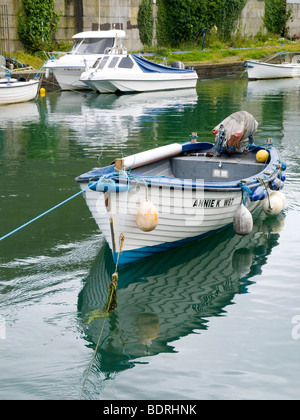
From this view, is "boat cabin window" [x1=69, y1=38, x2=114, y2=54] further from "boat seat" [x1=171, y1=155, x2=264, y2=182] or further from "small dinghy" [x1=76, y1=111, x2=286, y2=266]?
"boat seat" [x1=171, y1=155, x2=264, y2=182]

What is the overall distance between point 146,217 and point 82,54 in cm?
2152

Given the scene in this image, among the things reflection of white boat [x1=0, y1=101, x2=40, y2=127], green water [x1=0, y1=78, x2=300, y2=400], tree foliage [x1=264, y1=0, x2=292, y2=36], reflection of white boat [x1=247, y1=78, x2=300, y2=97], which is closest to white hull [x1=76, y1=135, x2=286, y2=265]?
green water [x1=0, y1=78, x2=300, y2=400]

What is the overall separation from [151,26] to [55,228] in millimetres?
27228

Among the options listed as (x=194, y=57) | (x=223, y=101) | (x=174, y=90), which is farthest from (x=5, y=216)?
(x=194, y=57)

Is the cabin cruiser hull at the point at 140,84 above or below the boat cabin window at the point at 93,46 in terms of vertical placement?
below

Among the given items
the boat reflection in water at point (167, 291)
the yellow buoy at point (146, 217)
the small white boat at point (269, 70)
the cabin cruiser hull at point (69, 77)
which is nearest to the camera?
the boat reflection in water at point (167, 291)

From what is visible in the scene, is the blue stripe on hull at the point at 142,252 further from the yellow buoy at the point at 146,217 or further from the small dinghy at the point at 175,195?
the yellow buoy at the point at 146,217

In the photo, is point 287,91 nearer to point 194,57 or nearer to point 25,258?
point 194,57

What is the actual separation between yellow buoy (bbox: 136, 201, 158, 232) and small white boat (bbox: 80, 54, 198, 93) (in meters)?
18.9

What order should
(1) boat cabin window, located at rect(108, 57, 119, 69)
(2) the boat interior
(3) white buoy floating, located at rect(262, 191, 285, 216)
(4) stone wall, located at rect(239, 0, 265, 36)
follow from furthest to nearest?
(4) stone wall, located at rect(239, 0, 265, 36) → (1) boat cabin window, located at rect(108, 57, 119, 69) → (2) the boat interior → (3) white buoy floating, located at rect(262, 191, 285, 216)

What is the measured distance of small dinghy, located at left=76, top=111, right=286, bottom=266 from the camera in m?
7.07

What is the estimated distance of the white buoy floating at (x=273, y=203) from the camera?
9117 mm

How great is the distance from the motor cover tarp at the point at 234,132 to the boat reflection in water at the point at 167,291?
1633 mm

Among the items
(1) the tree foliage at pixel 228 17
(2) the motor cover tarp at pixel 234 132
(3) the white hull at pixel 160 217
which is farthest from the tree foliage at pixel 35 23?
(3) the white hull at pixel 160 217
